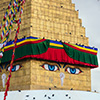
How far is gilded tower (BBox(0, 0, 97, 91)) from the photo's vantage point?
107ft

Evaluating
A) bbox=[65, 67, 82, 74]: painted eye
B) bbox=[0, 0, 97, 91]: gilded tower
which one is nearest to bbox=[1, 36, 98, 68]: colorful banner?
bbox=[0, 0, 97, 91]: gilded tower

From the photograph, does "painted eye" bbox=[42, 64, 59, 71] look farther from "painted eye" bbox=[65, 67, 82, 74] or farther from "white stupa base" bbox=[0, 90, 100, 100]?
"white stupa base" bbox=[0, 90, 100, 100]

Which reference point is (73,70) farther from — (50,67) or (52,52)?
(52,52)

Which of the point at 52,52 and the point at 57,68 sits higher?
the point at 52,52

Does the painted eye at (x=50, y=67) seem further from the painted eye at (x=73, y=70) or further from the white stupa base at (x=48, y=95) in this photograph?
the white stupa base at (x=48, y=95)

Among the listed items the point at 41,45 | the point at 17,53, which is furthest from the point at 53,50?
the point at 17,53

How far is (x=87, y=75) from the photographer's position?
118 feet

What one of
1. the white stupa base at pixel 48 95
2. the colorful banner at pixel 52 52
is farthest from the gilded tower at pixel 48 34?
the white stupa base at pixel 48 95

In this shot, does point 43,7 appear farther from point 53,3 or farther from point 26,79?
point 26,79

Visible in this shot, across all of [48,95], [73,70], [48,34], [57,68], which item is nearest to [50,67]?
[57,68]

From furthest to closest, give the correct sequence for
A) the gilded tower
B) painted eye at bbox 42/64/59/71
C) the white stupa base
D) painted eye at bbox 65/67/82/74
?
1. painted eye at bbox 65/67/82/74
2. painted eye at bbox 42/64/59/71
3. the gilded tower
4. the white stupa base

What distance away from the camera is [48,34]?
34.4 meters

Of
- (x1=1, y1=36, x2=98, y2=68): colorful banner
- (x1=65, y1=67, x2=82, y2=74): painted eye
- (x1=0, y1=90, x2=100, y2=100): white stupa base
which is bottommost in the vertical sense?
(x1=0, y1=90, x2=100, y2=100): white stupa base

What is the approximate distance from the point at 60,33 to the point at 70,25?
1859mm
